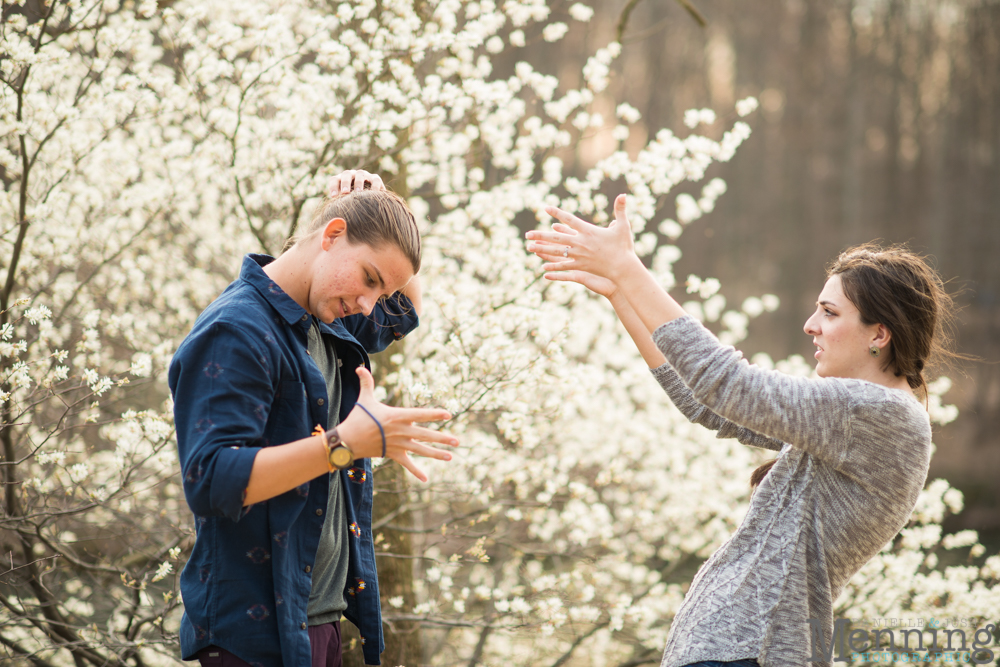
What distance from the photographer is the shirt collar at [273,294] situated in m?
1.65

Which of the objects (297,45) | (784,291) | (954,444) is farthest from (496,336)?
(784,291)

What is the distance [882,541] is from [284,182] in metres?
A: 3.10

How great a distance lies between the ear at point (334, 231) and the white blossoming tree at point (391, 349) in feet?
3.34

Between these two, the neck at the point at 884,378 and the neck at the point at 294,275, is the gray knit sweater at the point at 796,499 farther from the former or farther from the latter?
the neck at the point at 294,275

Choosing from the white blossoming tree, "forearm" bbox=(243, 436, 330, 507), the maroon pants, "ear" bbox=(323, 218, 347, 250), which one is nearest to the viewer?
"forearm" bbox=(243, 436, 330, 507)

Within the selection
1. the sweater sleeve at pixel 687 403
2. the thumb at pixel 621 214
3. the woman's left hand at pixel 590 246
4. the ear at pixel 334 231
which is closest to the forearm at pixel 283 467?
the ear at pixel 334 231

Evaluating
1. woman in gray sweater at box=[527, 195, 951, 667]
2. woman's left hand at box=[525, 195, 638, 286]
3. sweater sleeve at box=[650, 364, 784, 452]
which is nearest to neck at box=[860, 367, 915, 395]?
woman in gray sweater at box=[527, 195, 951, 667]

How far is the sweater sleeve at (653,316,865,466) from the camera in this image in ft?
5.29

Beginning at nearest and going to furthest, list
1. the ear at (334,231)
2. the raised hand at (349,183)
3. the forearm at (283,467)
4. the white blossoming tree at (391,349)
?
the forearm at (283,467), the ear at (334,231), the raised hand at (349,183), the white blossoming tree at (391,349)

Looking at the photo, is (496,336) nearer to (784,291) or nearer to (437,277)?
(437,277)

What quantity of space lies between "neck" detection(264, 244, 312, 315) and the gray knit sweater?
85cm

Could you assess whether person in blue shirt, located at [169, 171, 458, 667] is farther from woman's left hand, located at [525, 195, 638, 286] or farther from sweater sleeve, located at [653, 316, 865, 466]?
sweater sleeve, located at [653, 316, 865, 466]

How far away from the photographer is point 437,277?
414cm

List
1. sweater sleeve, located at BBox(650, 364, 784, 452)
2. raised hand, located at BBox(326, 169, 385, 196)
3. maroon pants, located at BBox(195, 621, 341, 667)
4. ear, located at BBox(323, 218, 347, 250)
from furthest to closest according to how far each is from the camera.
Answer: sweater sleeve, located at BBox(650, 364, 784, 452) → raised hand, located at BBox(326, 169, 385, 196) → ear, located at BBox(323, 218, 347, 250) → maroon pants, located at BBox(195, 621, 341, 667)
